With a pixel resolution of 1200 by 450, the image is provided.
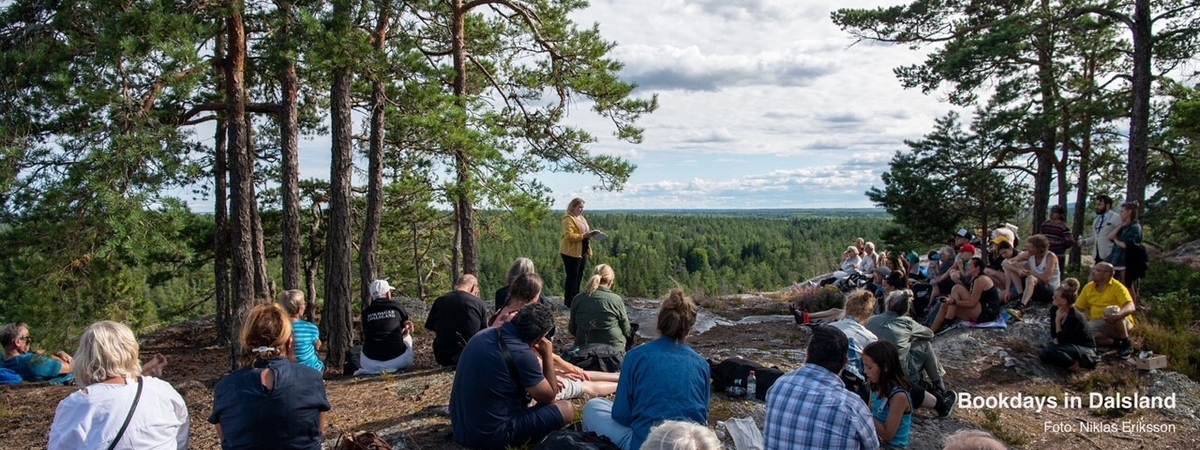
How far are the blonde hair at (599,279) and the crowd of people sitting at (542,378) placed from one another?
0.06 ft

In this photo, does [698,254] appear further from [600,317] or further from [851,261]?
[600,317]

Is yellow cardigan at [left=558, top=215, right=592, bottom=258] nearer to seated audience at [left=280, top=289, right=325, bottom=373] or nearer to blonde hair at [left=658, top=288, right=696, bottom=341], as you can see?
seated audience at [left=280, top=289, right=325, bottom=373]

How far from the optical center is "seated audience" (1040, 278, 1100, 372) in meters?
6.78

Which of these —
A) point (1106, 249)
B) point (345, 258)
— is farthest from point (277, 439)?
point (1106, 249)

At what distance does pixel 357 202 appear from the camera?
13938 mm

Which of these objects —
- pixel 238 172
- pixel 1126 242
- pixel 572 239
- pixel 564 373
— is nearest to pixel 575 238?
pixel 572 239

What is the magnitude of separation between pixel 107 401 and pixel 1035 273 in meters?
9.17

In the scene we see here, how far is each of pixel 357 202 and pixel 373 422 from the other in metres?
9.70

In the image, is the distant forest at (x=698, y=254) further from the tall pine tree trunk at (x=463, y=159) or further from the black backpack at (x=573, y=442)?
the black backpack at (x=573, y=442)

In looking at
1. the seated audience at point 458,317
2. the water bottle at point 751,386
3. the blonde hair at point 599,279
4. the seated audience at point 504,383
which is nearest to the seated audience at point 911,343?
the water bottle at point 751,386

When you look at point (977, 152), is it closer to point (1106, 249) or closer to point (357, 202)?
point (1106, 249)

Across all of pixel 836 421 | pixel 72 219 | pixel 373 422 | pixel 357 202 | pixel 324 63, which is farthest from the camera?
pixel 357 202

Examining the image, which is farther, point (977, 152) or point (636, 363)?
point (977, 152)

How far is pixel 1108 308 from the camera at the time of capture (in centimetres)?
698
